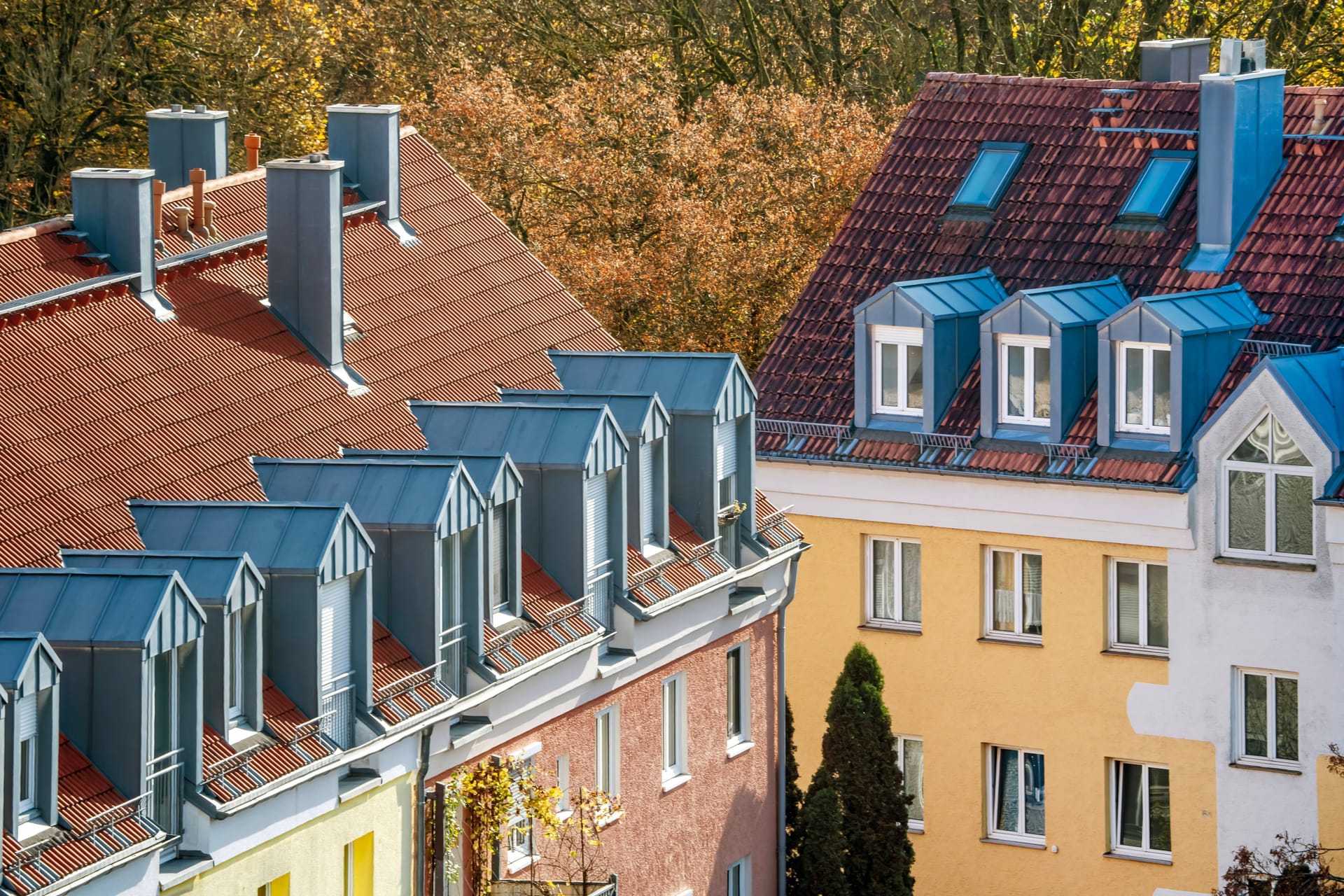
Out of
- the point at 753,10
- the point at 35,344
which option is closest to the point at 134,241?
the point at 35,344

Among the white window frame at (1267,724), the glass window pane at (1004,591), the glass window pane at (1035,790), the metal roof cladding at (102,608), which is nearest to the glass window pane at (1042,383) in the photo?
the glass window pane at (1004,591)

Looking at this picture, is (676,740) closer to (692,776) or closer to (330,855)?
(692,776)

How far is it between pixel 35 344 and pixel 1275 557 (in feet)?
64.4

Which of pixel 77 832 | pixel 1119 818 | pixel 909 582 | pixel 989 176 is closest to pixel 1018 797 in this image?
pixel 1119 818

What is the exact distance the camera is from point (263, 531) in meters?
29.8

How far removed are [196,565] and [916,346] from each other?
66.4ft

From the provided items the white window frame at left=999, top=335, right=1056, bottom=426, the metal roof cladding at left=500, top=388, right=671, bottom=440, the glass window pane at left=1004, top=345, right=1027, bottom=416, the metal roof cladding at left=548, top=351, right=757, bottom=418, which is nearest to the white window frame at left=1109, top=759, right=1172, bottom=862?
the white window frame at left=999, top=335, right=1056, bottom=426

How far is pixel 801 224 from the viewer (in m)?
56.7

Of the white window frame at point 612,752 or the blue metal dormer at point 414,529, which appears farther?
the white window frame at point 612,752

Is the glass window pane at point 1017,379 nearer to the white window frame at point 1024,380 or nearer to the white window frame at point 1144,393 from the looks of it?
the white window frame at point 1024,380

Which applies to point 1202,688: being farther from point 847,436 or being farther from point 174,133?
point 174,133

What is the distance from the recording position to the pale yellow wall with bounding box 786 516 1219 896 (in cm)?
4466

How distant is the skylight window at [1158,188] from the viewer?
46.5 m

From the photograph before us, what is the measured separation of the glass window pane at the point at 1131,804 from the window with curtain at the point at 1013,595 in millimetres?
2407
